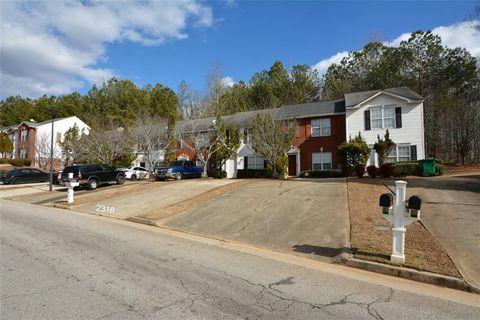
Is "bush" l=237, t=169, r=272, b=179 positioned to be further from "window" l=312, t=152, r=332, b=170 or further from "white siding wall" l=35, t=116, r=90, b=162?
"white siding wall" l=35, t=116, r=90, b=162

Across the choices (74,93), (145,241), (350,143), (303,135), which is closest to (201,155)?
(303,135)

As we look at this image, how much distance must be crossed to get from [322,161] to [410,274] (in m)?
25.2

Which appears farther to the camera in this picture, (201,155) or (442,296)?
(201,155)

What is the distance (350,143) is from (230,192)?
1174cm

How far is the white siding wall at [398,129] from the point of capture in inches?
1094

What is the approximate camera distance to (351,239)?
8.91 meters

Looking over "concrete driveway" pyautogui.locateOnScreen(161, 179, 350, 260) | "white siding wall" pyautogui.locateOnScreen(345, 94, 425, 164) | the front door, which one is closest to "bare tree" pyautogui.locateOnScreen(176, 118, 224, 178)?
the front door

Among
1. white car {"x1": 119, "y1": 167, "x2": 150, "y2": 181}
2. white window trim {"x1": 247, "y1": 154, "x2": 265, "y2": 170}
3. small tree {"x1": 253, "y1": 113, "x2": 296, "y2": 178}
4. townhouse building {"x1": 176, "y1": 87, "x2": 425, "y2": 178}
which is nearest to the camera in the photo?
small tree {"x1": 253, "y1": 113, "x2": 296, "y2": 178}

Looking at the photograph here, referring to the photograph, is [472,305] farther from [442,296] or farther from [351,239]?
[351,239]

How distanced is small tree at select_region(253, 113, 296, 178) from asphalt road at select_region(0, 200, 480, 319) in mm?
18133

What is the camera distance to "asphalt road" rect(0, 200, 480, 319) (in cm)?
472

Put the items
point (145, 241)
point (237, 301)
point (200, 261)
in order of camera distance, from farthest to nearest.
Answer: point (145, 241) → point (200, 261) → point (237, 301)

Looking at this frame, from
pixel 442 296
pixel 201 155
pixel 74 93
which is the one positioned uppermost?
pixel 74 93

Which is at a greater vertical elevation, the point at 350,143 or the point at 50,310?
the point at 350,143
